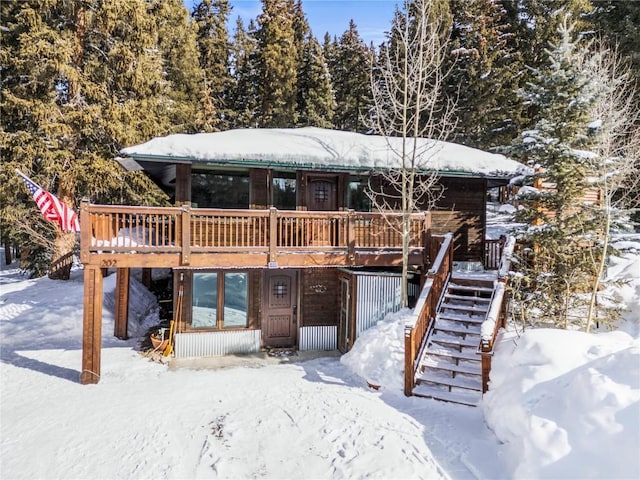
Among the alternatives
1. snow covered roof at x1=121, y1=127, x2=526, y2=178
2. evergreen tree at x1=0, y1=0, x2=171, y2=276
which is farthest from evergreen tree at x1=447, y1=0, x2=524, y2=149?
evergreen tree at x1=0, y1=0, x2=171, y2=276

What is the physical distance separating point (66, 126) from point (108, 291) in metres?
6.45

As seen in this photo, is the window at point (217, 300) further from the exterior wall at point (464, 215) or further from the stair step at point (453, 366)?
the exterior wall at point (464, 215)

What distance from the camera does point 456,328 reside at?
9.20 meters

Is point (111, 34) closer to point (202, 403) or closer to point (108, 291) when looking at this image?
point (108, 291)

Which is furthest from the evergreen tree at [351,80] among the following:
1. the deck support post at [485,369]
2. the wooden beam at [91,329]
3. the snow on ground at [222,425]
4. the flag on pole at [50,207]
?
the deck support post at [485,369]

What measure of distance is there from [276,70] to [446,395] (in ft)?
81.1

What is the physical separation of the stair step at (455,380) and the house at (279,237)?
257 centimetres

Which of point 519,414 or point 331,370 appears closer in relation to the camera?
point 519,414

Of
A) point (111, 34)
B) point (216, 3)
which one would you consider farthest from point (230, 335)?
point (216, 3)

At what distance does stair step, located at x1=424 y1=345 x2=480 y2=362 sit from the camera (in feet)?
27.5

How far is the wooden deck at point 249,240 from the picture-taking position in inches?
344

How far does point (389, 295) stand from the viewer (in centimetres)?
1063

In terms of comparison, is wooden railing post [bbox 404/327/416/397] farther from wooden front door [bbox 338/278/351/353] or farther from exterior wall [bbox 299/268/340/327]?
exterior wall [bbox 299/268/340/327]

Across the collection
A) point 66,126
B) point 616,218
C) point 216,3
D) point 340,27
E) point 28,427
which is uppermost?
point 340,27
